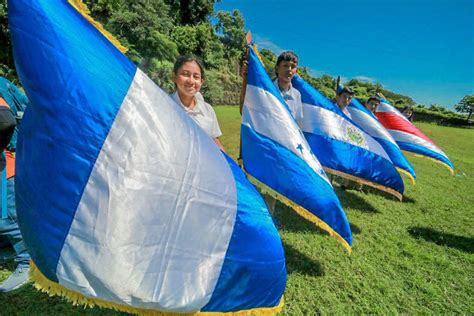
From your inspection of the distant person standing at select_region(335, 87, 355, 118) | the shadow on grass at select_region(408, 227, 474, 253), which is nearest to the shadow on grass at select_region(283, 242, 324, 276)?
the shadow on grass at select_region(408, 227, 474, 253)

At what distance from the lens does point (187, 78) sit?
262cm


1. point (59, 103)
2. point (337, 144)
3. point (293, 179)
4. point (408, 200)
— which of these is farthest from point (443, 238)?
point (59, 103)

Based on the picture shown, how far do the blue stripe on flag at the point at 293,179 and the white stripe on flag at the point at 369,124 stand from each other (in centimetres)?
340

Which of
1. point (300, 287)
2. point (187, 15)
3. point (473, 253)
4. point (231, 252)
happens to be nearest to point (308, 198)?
point (300, 287)

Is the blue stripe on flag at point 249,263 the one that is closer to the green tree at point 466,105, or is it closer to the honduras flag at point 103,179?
the honduras flag at point 103,179

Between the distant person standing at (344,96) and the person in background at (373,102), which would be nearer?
the distant person standing at (344,96)

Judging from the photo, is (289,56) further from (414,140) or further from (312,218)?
(414,140)

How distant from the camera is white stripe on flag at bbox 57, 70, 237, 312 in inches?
61.2

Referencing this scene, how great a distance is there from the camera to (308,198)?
3.20 meters

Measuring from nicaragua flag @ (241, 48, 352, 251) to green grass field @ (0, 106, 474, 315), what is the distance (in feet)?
2.08

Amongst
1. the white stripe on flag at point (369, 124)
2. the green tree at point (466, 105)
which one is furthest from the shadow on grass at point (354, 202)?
the green tree at point (466, 105)

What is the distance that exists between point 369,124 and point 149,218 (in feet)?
18.5

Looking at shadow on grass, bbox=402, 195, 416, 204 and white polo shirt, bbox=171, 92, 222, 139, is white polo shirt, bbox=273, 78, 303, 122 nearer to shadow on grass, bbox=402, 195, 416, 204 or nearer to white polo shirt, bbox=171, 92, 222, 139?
white polo shirt, bbox=171, 92, 222, 139

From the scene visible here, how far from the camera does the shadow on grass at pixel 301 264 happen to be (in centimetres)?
354
